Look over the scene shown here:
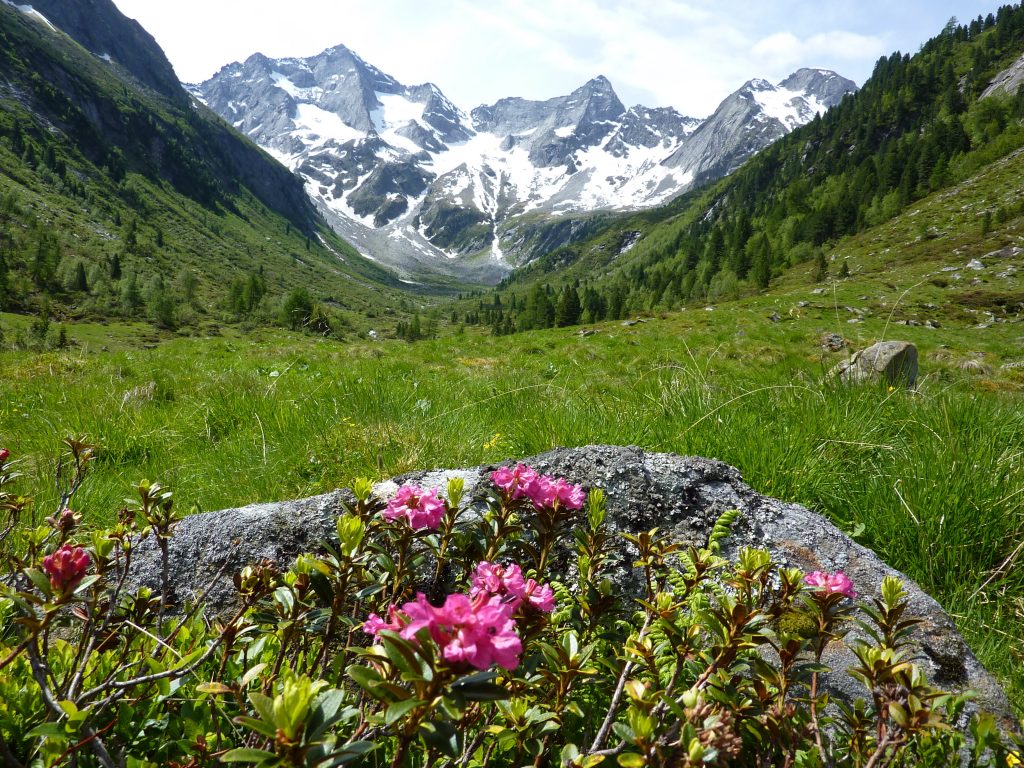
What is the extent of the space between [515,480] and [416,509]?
37 cm

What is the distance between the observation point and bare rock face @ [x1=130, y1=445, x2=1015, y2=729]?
202 cm

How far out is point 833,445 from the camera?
130 inches

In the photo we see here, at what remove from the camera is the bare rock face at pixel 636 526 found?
2.02m

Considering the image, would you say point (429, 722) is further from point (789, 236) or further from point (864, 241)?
point (789, 236)

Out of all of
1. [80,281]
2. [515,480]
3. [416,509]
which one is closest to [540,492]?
[515,480]

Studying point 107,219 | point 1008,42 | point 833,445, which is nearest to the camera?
point 833,445

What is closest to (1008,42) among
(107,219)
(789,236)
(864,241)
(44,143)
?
(789,236)

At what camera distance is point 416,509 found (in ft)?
5.13

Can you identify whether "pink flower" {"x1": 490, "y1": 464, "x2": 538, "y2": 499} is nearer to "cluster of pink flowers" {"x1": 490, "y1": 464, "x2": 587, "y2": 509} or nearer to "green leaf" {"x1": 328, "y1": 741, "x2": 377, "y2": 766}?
"cluster of pink flowers" {"x1": 490, "y1": 464, "x2": 587, "y2": 509}

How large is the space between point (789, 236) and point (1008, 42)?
68.8m

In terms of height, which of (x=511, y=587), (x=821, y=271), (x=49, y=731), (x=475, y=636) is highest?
(x=821, y=271)

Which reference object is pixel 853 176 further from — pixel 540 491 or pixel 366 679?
pixel 366 679

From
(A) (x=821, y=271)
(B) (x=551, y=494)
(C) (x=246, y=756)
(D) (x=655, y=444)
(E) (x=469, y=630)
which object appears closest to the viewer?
(C) (x=246, y=756)

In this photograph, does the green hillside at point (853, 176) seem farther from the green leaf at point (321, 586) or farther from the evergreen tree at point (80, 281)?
the evergreen tree at point (80, 281)
